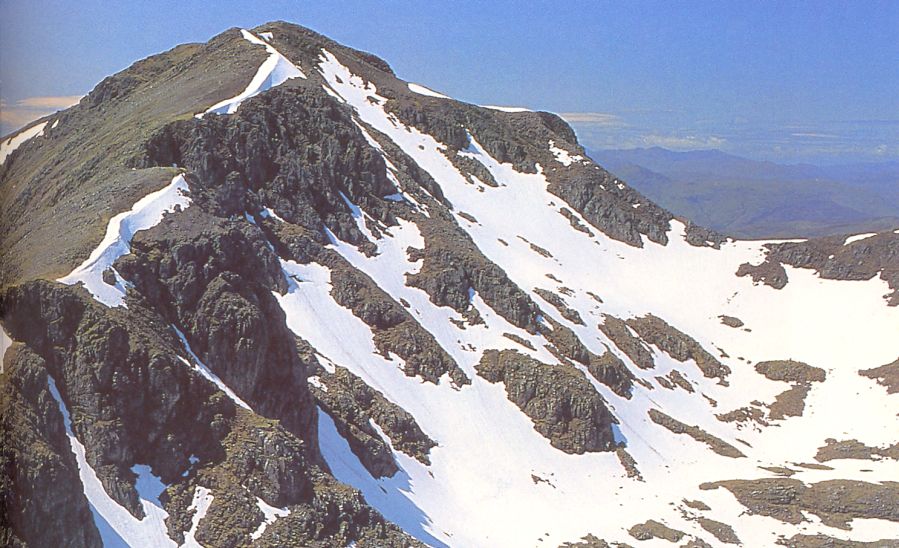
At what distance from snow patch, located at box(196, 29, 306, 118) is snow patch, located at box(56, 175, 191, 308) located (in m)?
23.6

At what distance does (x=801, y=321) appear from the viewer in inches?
3871

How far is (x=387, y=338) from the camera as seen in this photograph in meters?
62.8

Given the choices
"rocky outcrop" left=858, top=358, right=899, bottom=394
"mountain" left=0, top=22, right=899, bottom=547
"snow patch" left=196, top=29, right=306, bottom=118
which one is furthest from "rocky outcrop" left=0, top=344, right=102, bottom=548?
"rocky outcrop" left=858, top=358, right=899, bottom=394

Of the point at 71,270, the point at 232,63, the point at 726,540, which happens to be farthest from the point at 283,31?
the point at 726,540

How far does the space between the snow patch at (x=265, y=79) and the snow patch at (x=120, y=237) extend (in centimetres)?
2363

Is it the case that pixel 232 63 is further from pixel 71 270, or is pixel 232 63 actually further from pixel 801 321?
pixel 801 321

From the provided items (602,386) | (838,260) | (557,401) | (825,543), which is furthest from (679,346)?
(825,543)

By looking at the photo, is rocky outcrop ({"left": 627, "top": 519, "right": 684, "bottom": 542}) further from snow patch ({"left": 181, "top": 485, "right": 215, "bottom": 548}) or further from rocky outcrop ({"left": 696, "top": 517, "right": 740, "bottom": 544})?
snow patch ({"left": 181, "top": 485, "right": 215, "bottom": 548})

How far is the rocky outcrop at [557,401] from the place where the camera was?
62.8 metres

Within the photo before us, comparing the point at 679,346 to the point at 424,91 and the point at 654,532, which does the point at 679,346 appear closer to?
the point at 654,532

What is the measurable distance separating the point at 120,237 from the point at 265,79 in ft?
148

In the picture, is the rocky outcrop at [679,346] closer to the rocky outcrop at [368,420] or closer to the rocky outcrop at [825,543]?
the rocky outcrop at [825,543]

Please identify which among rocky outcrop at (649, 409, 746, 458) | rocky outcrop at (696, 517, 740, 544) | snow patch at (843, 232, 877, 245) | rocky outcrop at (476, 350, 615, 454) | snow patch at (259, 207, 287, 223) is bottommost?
rocky outcrop at (696, 517, 740, 544)

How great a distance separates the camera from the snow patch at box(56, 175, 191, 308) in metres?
34.5
